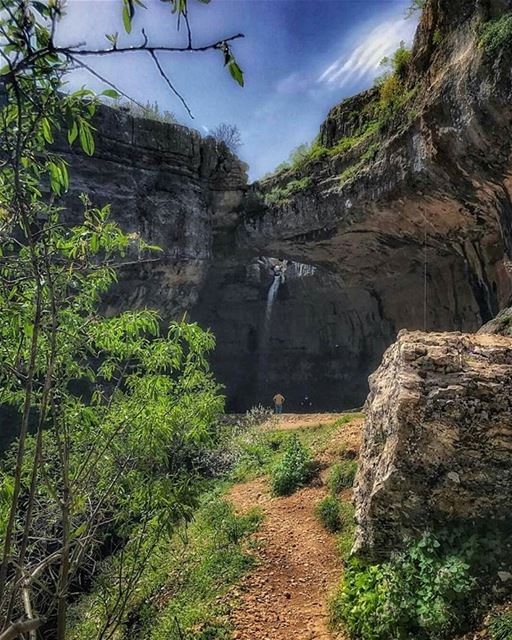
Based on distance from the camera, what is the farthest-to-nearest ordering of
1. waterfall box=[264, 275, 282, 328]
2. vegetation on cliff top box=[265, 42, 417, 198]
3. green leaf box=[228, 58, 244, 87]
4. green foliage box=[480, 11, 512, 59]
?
1. waterfall box=[264, 275, 282, 328]
2. vegetation on cliff top box=[265, 42, 417, 198]
3. green foliage box=[480, 11, 512, 59]
4. green leaf box=[228, 58, 244, 87]

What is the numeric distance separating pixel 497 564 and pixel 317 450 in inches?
217

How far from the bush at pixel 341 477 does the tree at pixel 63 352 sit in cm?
401

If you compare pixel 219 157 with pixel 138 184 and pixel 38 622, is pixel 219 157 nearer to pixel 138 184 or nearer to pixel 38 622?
pixel 138 184

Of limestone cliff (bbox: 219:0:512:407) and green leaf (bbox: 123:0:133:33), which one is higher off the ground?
limestone cliff (bbox: 219:0:512:407)

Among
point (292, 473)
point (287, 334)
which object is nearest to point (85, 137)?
point (292, 473)

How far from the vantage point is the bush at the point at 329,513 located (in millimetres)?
6445

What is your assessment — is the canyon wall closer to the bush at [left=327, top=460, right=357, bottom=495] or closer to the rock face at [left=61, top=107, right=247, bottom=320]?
the rock face at [left=61, top=107, right=247, bottom=320]

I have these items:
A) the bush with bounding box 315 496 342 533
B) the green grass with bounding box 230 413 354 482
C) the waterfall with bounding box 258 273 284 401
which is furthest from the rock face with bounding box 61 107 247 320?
the bush with bounding box 315 496 342 533

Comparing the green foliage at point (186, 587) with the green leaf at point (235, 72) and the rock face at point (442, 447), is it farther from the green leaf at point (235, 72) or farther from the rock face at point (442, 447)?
the green leaf at point (235, 72)

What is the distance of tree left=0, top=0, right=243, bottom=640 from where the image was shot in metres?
1.63

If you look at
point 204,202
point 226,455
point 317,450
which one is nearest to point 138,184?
point 204,202

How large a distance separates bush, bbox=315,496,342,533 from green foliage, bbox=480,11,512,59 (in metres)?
7.45

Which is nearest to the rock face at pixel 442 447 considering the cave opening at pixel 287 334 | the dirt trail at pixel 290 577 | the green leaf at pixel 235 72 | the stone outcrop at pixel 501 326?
the dirt trail at pixel 290 577

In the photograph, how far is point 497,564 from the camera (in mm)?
3811
